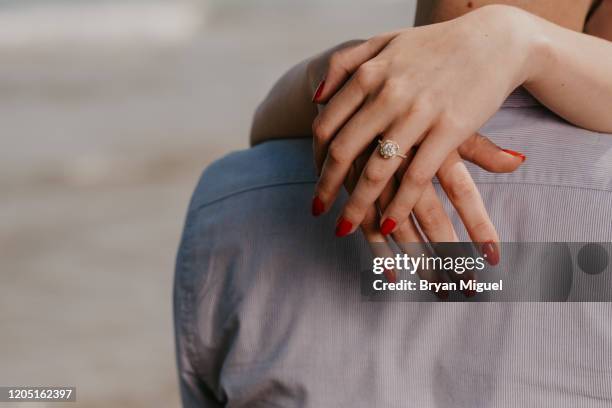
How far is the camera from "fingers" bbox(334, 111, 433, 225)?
1.01 meters

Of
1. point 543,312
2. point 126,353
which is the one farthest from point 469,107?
point 126,353

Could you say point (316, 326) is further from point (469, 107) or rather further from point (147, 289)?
point (147, 289)

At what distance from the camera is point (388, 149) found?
102cm

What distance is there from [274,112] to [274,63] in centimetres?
703

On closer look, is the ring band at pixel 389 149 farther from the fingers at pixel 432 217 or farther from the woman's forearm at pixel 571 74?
the woman's forearm at pixel 571 74

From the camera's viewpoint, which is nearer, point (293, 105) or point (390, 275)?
point (390, 275)

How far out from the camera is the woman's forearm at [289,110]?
134cm

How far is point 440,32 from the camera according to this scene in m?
1.04

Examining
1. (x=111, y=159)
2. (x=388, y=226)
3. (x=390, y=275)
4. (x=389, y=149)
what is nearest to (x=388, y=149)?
(x=389, y=149)

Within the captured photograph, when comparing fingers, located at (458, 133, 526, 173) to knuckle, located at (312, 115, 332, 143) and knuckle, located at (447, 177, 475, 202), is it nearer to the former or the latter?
knuckle, located at (447, 177, 475, 202)

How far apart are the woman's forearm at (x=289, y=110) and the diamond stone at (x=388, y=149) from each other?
31 centimetres

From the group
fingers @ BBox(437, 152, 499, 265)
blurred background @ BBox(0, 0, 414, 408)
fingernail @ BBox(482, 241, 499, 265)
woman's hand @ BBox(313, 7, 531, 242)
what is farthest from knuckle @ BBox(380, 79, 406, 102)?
blurred background @ BBox(0, 0, 414, 408)

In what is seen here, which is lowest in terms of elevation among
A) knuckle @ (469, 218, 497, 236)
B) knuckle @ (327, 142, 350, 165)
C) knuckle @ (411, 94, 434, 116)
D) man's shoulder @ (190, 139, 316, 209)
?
man's shoulder @ (190, 139, 316, 209)

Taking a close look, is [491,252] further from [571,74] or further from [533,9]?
[533,9]
